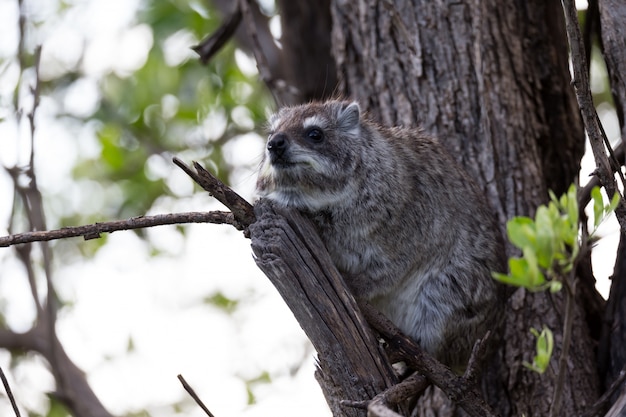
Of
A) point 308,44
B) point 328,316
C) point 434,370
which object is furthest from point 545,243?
point 308,44

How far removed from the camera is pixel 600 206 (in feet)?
8.38

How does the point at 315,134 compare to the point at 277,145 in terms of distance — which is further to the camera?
the point at 315,134

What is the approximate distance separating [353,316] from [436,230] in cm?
113

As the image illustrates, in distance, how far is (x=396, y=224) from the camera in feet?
15.6

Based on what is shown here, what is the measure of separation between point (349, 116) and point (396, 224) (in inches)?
27.8

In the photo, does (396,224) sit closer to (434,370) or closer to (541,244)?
(434,370)

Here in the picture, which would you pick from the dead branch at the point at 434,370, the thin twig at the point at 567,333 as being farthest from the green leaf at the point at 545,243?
the dead branch at the point at 434,370

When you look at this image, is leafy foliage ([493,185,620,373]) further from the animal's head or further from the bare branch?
the animal's head

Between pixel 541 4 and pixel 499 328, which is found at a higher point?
pixel 541 4

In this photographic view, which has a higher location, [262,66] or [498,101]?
[262,66]

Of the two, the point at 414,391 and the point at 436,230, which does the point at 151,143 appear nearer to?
the point at 436,230

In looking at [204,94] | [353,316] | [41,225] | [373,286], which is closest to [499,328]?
[373,286]

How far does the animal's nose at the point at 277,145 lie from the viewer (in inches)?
178

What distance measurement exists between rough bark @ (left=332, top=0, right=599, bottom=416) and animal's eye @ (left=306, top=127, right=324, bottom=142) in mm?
939
